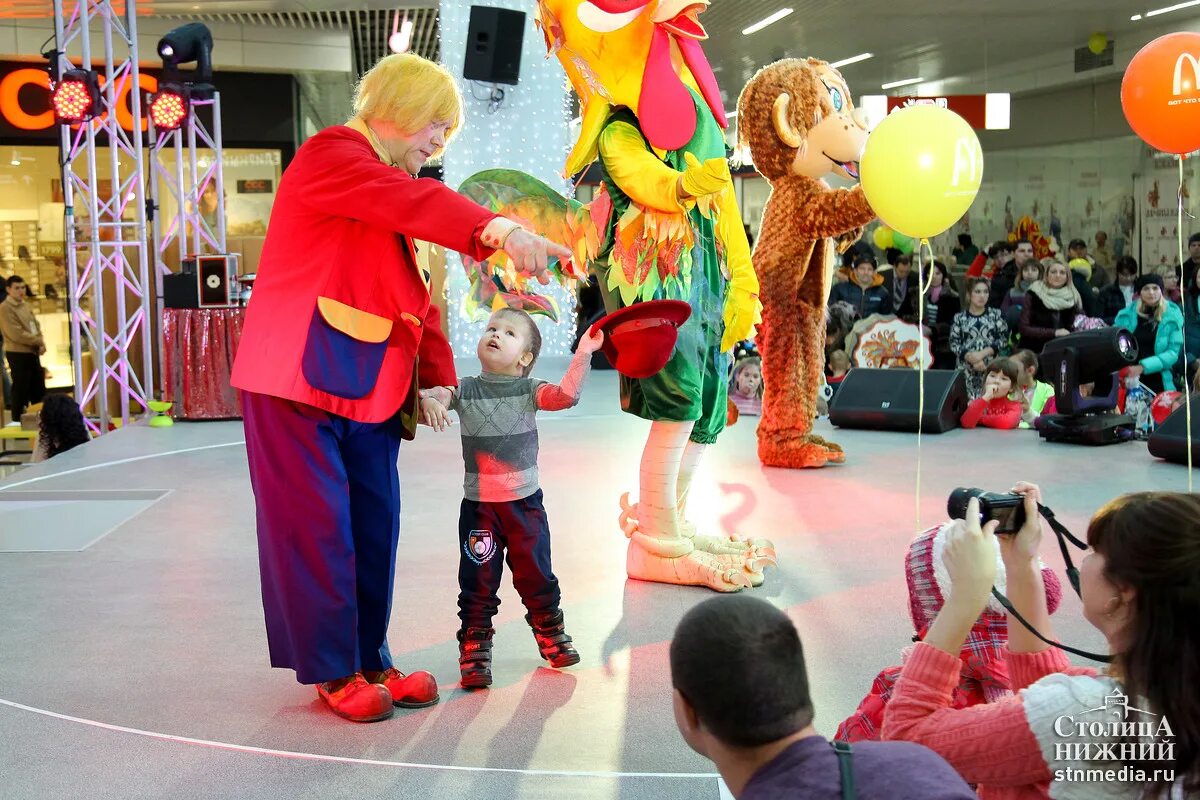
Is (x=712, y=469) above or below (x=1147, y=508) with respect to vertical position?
below

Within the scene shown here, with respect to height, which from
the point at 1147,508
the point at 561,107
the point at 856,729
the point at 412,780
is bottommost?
the point at 412,780

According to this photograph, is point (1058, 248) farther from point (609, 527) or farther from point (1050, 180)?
point (609, 527)

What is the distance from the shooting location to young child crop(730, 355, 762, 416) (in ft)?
23.1

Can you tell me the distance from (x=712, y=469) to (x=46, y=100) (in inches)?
411

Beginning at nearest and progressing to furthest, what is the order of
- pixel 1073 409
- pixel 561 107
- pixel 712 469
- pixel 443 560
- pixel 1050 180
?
pixel 443 560 < pixel 712 469 < pixel 1073 409 < pixel 561 107 < pixel 1050 180

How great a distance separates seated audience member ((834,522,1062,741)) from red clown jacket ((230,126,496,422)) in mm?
1201

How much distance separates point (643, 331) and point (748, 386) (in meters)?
4.27

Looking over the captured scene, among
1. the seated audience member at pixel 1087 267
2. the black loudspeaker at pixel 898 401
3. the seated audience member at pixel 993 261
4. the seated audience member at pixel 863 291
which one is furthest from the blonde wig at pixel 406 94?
the seated audience member at pixel 993 261

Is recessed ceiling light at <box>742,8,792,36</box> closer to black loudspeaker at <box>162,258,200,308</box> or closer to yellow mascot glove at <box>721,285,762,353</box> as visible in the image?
black loudspeaker at <box>162,258,200,308</box>

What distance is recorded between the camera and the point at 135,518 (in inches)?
188

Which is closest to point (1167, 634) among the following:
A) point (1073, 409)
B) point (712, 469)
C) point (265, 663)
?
point (265, 663)

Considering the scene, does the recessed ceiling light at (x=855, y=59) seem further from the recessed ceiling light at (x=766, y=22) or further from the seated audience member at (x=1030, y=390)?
the seated audience member at (x=1030, y=390)

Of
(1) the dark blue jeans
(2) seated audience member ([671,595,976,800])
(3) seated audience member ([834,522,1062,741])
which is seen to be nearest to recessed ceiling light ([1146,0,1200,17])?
(1) the dark blue jeans

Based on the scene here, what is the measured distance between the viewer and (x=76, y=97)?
7480 millimetres
